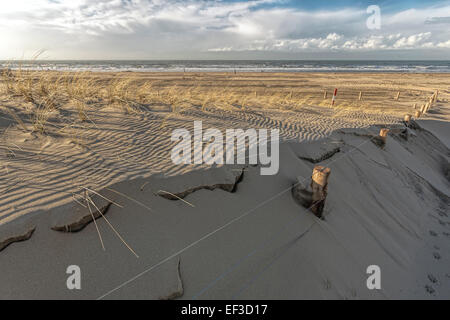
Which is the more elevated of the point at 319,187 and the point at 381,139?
the point at 319,187

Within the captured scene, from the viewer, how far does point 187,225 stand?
100 inches

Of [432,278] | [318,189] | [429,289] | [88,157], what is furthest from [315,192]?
[88,157]

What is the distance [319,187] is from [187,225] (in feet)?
6.20

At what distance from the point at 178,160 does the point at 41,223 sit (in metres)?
1.87

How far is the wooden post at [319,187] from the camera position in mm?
2934

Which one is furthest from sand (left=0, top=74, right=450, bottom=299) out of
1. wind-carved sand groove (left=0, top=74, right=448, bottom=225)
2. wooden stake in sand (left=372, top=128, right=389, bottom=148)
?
wooden stake in sand (left=372, top=128, right=389, bottom=148)

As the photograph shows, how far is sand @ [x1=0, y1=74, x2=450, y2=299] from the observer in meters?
2.03

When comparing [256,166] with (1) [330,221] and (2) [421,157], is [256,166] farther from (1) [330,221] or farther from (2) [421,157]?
(2) [421,157]

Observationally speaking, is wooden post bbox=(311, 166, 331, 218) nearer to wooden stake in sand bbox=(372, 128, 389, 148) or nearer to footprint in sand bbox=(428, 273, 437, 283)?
footprint in sand bbox=(428, 273, 437, 283)

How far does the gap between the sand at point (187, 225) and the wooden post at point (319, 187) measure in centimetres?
15

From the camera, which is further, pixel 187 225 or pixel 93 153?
pixel 93 153

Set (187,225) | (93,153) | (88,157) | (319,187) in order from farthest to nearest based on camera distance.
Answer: (93,153)
(88,157)
(319,187)
(187,225)

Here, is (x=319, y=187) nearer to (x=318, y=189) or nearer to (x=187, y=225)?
(x=318, y=189)

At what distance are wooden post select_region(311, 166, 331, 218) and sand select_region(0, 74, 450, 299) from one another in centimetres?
15
